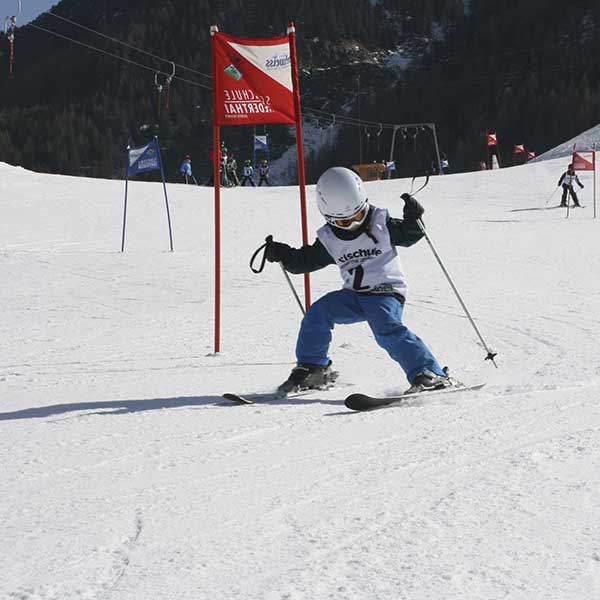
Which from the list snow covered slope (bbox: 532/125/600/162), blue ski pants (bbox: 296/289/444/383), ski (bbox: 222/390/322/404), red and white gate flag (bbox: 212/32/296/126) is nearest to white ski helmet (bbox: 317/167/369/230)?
blue ski pants (bbox: 296/289/444/383)

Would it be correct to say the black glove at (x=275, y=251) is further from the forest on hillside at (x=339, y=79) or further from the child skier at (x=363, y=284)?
the forest on hillside at (x=339, y=79)

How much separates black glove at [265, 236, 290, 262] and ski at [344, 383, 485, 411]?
110 cm

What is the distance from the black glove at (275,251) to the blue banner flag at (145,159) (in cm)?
1031

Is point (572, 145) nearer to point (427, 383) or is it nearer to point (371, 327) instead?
point (371, 327)

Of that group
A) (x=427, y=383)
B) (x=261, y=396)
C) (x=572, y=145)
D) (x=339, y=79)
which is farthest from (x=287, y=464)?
(x=339, y=79)

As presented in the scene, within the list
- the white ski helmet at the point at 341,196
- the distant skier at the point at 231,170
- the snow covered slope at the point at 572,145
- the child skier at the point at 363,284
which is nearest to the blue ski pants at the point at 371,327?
the child skier at the point at 363,284

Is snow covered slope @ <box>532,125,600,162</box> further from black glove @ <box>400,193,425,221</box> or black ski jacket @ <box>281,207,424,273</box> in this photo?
black glove @ <box>400,193,425,221</box>

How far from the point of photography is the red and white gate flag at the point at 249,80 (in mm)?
6145

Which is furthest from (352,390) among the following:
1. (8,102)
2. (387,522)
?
(8,102)

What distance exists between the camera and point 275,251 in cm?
487

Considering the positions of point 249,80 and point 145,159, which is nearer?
point 249,80

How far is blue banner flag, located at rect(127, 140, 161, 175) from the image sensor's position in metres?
14.9

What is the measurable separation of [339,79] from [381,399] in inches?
5471

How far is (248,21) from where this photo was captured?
15700 centimetres
